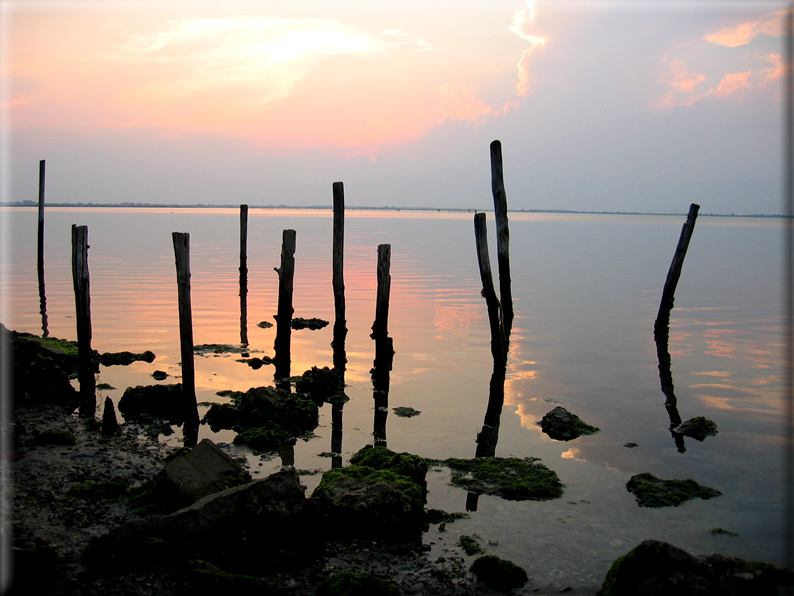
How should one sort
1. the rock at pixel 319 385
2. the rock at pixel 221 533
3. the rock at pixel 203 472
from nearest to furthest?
the rock at pixel 221 533, the rock at pixel 203 472, the rock at pixel 319 385

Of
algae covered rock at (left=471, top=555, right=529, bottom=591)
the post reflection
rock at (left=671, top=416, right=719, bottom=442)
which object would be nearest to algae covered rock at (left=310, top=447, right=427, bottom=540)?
algae covered rock at (left=471, top=555, right=529, bottom=591)

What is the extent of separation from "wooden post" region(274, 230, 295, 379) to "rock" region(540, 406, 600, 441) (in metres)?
6.06

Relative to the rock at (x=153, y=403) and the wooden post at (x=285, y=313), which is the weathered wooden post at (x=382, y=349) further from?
the rock at (x=153, y=403)

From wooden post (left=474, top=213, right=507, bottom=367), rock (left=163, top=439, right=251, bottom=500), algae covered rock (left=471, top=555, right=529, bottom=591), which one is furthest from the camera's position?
wooden post (left=474, top=213, right=507, bottom=367)

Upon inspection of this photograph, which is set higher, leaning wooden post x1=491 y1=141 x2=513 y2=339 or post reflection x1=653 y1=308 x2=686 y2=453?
leaning wooden post x1=491 y1=141 x2=513 y2=339

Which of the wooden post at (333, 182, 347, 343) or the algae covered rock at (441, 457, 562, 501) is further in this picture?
the wooden post at (333, 182, 347, 343)

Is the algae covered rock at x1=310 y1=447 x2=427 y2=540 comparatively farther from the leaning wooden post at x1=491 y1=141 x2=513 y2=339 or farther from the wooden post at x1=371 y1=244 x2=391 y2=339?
the leaning wooden post at x1=491 y1=141 x2=513 y2=339

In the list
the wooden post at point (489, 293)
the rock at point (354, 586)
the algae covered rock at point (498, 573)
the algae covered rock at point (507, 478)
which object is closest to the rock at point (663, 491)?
the algae covered rock at point (507, 478)

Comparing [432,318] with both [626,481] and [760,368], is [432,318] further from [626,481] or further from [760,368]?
[626,481]

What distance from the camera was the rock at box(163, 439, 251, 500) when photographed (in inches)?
289

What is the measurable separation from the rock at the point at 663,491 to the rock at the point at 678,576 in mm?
2907

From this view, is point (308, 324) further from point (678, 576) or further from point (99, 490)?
point (678, 576)

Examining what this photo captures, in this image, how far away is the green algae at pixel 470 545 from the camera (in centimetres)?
699

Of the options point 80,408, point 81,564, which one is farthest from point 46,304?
point 81,564
